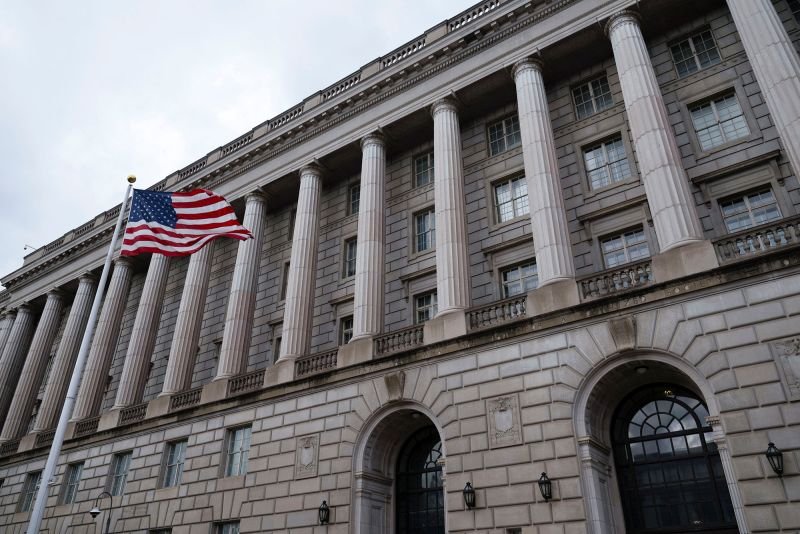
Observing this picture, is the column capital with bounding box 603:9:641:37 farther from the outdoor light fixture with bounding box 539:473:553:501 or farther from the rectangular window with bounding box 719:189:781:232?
the outdoor light fixture with bounding box 539:473:553:501

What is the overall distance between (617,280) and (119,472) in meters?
23.6

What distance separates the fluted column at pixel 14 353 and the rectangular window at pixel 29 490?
33.6 feet

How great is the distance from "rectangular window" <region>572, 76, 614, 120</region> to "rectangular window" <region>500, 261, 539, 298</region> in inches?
266

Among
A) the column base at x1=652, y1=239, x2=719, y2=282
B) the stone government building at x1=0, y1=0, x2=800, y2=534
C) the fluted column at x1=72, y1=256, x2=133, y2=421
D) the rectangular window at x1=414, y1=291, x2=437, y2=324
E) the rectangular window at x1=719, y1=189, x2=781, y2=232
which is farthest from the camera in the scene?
the fluted column at x1=72, y1=256, x2=133, y2=421

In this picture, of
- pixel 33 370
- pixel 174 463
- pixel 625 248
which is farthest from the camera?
pixel 33 370

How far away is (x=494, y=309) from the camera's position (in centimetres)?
1989

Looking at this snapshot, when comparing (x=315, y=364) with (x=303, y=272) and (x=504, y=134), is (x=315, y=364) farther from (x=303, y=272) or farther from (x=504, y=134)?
(x=504, y=134)

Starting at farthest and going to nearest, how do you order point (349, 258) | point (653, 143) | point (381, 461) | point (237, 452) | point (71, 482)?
point (71, 482), point (349, 258), point (237, 452), point (381, 461), point (653, 143)

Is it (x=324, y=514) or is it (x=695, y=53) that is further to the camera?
(x=695, y=53)

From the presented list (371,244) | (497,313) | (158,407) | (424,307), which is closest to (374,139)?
(371,244)

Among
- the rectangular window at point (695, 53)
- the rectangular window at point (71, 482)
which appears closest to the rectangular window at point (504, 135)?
the rectangular window at point (695, 53)

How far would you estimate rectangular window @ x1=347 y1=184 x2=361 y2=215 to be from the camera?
30297mm

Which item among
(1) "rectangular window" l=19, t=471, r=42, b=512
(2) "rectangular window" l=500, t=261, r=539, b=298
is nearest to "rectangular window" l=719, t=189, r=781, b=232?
(2) "rectangular window" l=500, t=261, r=539, b=298

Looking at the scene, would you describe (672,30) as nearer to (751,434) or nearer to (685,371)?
(685,371)
